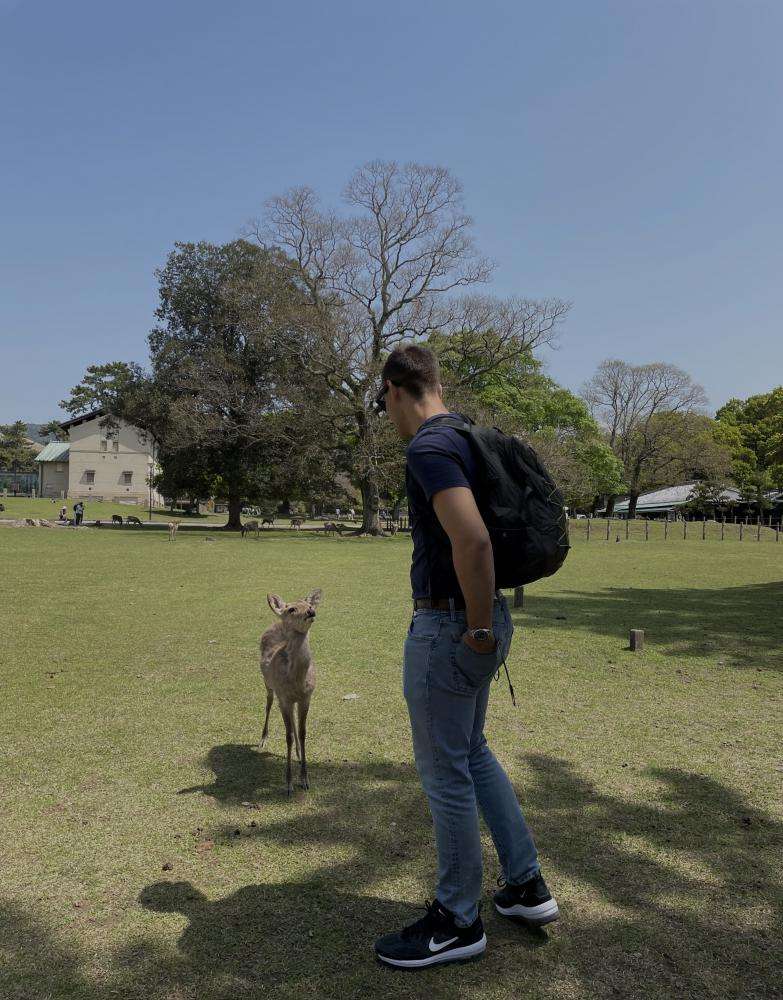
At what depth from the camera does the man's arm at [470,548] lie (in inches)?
105

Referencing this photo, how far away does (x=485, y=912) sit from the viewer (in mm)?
3357

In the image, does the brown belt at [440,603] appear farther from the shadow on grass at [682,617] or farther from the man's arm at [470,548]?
the shadow on grass at [682,617]

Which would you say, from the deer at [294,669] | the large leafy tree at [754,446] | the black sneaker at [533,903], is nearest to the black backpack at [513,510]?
the black sneaker at [533,903]

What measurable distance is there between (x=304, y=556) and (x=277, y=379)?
758 inches

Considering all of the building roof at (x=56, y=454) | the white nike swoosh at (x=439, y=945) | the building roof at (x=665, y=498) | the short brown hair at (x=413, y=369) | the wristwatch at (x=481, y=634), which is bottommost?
the white nike swoosh at (x=439, y=945)

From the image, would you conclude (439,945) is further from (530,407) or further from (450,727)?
(530,407)

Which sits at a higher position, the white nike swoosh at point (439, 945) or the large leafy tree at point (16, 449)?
the large leafy tree at point (16, 449)

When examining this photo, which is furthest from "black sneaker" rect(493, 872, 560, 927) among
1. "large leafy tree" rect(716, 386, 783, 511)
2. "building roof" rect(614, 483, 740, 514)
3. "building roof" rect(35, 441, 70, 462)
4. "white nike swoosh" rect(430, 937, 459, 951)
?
"building roof" rect(35, 441, 70, 462)

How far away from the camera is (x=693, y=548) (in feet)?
109

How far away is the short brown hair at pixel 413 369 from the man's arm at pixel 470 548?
564 mm

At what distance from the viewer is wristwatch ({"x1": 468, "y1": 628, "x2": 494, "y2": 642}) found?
2.73m

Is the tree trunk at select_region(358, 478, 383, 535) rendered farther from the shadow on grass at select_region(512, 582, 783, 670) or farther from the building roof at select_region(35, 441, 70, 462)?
the building roof at select_region(35, 441, 70, 462)

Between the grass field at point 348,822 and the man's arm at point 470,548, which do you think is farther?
the grass field at point 348,822

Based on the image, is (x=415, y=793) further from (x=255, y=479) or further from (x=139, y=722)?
(x=255, y=479)
